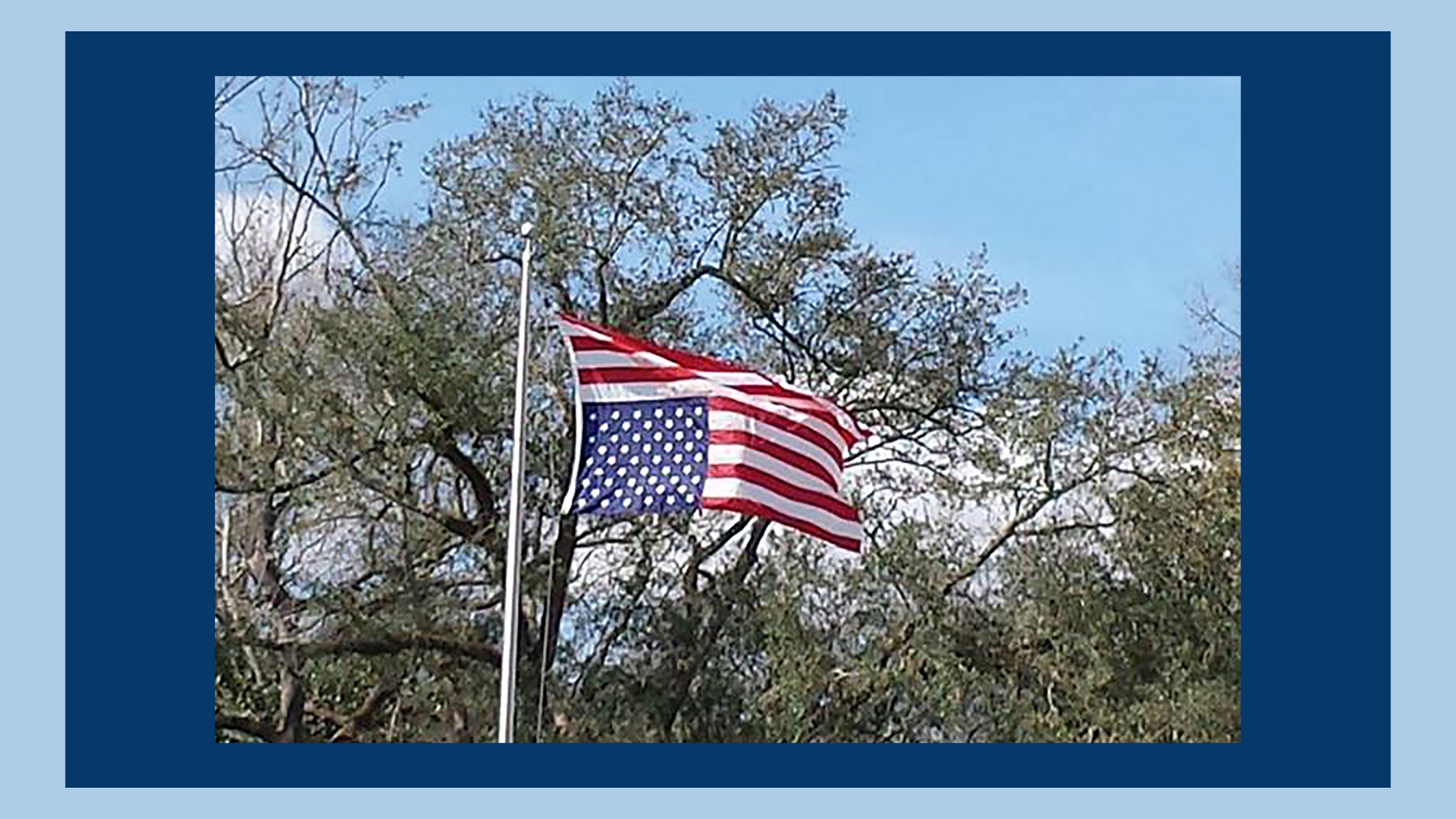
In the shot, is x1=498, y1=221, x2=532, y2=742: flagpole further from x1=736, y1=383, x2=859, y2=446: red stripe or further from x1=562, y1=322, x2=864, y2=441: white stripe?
x1=736, y1=383, x2=859, y2=446: red stripe

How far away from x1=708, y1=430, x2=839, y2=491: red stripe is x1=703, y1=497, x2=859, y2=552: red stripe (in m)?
0.20

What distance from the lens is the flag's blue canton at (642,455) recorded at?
25.8 ft

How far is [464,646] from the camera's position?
11.3 m

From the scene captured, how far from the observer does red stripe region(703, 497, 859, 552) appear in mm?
7859

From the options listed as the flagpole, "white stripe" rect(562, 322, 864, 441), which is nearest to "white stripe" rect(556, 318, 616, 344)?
"white stripe" rect(562, 322, 864, 441)

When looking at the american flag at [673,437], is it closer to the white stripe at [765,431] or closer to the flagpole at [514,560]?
the white stripe at [765,431]

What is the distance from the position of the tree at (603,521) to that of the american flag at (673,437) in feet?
10.8

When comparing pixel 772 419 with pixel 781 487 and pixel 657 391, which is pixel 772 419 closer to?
pixel 781 487

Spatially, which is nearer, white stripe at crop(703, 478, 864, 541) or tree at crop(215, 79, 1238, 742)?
white stripe at crop(703, 478, 864, 541)

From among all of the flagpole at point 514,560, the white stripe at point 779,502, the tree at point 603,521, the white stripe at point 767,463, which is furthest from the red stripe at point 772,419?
the tree at point 603,521

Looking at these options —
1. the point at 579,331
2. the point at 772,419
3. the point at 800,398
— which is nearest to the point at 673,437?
the point at 772,419

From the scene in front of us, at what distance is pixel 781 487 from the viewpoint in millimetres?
8109

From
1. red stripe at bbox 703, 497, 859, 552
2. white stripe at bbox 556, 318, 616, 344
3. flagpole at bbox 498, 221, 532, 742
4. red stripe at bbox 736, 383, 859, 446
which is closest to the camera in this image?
flagpole at bbox 498, 221, 532, 742
